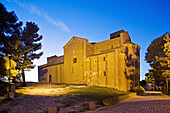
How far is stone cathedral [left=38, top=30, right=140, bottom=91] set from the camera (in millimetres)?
26156

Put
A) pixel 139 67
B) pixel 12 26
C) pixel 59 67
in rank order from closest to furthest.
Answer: pixel 12 26
pixel 139 67
pixel 59 67

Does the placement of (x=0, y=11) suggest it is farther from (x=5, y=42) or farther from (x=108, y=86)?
(x=108, y=86)

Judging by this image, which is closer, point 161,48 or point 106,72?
point 161,48

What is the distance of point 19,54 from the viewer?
85.8ft

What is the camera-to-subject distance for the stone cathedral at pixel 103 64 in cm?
2616

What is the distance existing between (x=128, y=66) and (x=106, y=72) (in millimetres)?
4601

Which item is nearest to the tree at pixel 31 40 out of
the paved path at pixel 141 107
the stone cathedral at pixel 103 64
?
the stone cathedral at pixel 103 64

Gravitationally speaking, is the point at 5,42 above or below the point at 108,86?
above

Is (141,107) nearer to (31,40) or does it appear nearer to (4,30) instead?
(4,30)

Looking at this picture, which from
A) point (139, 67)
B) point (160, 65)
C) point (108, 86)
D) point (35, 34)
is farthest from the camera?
point (35, 34)

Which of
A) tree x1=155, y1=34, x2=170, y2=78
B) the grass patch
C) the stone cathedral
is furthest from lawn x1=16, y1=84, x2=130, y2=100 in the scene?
tree x1=155, y1=34, x2=170, y2=78

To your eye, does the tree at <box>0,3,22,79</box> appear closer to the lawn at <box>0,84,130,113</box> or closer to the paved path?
the lawn at <box>0,84,130,113</box>

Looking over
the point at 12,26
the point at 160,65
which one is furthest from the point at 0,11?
the point at 160,65

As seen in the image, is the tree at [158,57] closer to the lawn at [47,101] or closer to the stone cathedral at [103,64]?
the stone cathedral at [103,64]
